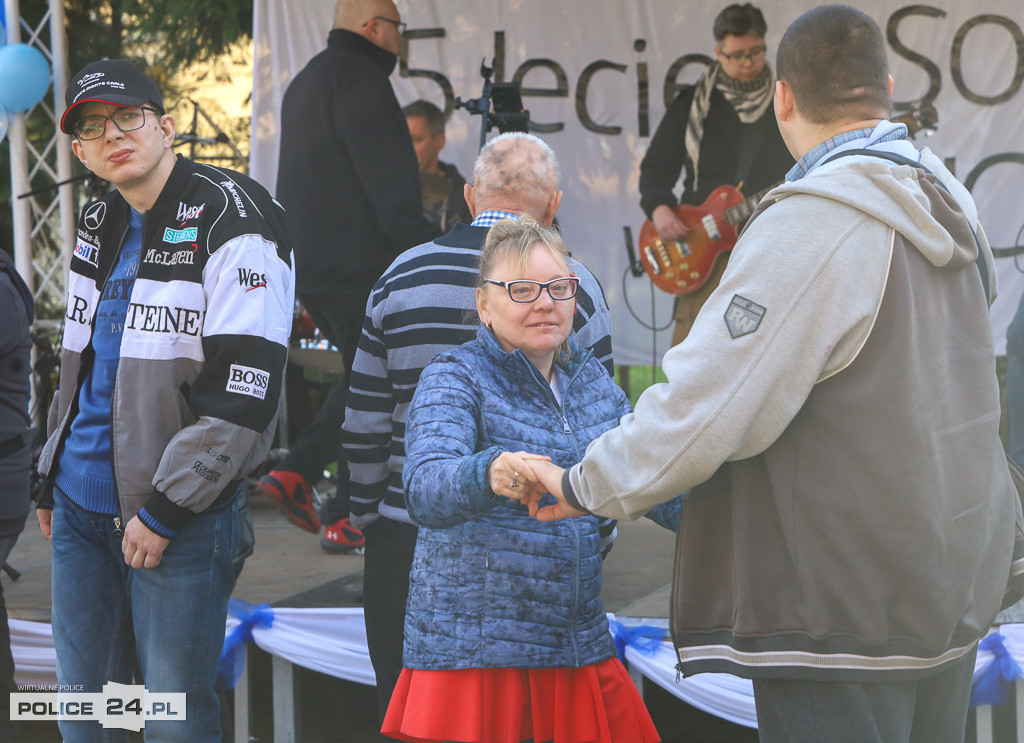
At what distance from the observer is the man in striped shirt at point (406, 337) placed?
254 centimetres

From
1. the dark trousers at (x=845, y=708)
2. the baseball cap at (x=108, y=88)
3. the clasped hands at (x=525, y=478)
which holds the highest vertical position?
the baseball cap at (x=108, y=88)

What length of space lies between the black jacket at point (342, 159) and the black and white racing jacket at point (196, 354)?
150 centimetres

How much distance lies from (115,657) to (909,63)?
4885 mm

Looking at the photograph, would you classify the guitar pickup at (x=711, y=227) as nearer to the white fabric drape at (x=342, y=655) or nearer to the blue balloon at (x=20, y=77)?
the white fabric drape at (x=342, y=655)

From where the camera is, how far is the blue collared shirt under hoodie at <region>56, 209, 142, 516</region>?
2408 millimetres

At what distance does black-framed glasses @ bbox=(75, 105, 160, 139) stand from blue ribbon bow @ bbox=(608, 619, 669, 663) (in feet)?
6.21

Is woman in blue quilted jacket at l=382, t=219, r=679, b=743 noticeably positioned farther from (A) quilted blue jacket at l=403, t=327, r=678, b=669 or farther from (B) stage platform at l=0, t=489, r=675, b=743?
(B) stage platform at l=0, t=489, r=675, b=743

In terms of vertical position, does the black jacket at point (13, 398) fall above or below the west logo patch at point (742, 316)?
below

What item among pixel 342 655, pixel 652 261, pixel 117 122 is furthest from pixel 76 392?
pixel 652 261

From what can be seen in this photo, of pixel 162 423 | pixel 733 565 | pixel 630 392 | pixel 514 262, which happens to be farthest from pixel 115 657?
pixel 630 392

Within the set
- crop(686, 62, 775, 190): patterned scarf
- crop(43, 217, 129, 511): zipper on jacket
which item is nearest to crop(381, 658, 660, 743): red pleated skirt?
crop(43, 217, 129, 511): zipper on jacket

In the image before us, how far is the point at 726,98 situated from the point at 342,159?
7.73 feet

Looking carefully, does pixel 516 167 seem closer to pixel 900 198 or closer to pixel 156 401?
pixel 156 401

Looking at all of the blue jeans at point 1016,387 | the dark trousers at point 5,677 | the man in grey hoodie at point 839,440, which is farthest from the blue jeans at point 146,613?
the blue jeans at point 1016,387
